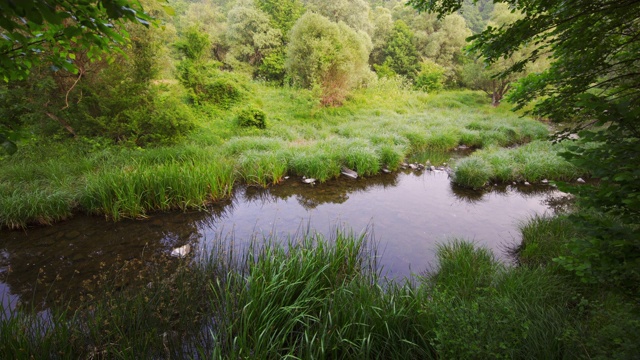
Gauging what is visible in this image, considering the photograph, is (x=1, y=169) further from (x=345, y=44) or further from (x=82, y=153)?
(x=345, y=44)

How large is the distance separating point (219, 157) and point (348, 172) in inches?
160

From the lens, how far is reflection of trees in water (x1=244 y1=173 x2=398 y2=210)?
25.4ft

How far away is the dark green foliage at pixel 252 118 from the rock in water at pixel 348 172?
5.67 metres

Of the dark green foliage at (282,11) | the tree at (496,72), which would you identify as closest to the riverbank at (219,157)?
the tree at (496,72)

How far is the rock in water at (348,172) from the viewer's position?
30.6ft

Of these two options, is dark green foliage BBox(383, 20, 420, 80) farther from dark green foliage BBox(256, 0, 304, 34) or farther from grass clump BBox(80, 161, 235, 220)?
grass clump BBox(80, 161, 235, 220)

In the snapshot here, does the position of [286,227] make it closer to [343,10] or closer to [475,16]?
[343,10]

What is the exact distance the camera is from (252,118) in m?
13.2

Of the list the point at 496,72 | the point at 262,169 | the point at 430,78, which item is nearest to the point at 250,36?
the point at 430,78

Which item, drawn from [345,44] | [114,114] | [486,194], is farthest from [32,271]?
[345,44]

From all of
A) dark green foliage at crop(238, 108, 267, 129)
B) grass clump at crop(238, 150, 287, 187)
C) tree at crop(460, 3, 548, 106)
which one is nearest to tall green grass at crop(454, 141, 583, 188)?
grass clump at crop(238, 150, 287, 187)

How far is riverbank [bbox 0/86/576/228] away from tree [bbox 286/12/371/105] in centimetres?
107

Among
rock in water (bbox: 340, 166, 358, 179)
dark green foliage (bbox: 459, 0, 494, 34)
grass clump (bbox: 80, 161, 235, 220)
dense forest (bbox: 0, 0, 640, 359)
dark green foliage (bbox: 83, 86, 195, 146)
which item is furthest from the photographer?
dark green foliage (bbox: 459, 0, 494, 34)

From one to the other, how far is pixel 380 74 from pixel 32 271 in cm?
2798
